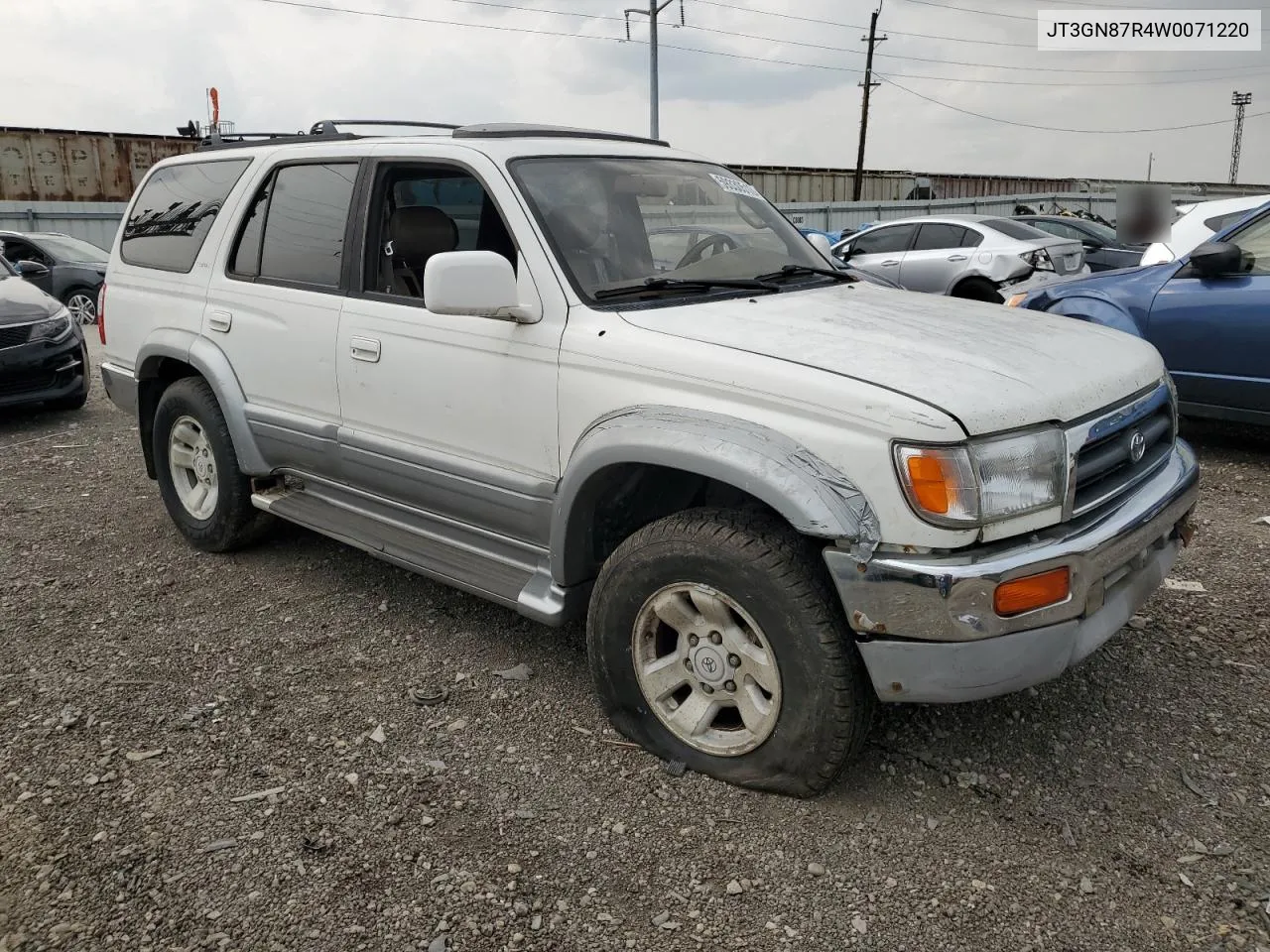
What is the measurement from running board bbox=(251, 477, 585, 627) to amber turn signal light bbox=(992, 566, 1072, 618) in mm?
1330

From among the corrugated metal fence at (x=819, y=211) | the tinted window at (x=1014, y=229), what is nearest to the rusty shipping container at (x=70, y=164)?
the corrugated metal fence at (x=819, y=211)

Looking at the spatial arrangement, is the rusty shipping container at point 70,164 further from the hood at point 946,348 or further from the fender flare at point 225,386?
the hood at point 946,348

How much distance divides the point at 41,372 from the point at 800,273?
6.69 meters

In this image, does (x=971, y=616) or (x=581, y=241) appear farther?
(x=581, y=241)

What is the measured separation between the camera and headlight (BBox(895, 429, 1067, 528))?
2365 millimetres

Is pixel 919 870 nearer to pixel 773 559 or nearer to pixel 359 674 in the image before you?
pixel 773 559

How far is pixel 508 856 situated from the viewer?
102 inches

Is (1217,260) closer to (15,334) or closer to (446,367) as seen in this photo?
(446,367)

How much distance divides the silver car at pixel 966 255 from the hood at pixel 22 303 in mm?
8752

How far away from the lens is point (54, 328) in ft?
26.0

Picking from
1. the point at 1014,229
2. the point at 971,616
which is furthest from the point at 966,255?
the point at 971,616

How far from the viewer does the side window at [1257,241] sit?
5742 millimetres

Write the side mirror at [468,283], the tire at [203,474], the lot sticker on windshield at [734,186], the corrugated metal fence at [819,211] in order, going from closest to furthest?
the side mirror at [468,283] < the lot sticker on windshield at [734,186] < the tire at [203,474] < the corrugated metal fence at [819,211]

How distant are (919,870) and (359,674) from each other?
208 cm
